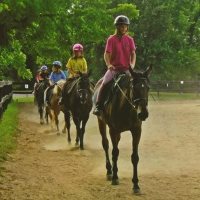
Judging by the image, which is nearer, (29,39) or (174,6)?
(29,39)

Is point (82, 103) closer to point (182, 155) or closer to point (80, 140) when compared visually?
point (80, 140)

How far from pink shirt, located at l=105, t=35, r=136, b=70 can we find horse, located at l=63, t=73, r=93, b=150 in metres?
4.35

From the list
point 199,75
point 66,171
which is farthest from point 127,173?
point 199,75

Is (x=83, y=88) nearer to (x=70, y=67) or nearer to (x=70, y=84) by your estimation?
(x=70, y=84)

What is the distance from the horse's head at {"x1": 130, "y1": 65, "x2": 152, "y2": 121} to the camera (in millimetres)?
8430

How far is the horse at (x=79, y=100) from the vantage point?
1417 centimetres

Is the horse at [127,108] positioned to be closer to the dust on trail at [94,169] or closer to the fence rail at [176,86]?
the dust on trail at [94,169]

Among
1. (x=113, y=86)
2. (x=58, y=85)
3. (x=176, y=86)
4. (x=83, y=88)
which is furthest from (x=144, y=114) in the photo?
(x=176, y=86)

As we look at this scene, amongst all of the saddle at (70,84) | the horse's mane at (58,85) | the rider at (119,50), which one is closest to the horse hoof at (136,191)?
the rider at (119,50)

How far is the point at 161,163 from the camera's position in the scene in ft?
37.7

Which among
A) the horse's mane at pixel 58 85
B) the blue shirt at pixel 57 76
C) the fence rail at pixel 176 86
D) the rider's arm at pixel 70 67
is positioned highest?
the rider's arm at pixel 70 67

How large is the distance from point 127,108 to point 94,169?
86.9 inches

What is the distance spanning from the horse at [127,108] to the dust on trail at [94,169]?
0.44 meters

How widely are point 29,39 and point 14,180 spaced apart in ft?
72.9
